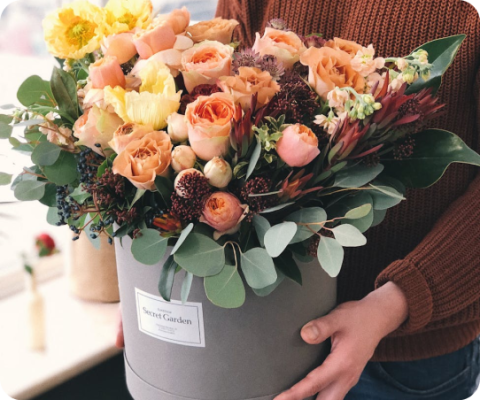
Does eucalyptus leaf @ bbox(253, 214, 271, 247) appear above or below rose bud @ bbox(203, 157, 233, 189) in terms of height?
below

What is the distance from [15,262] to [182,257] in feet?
3.46

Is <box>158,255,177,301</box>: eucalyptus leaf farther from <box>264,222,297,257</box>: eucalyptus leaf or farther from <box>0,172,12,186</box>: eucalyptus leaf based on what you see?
<box>0,172,12,186</box>: eucalyptus leaf

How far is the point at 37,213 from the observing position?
1.44 m

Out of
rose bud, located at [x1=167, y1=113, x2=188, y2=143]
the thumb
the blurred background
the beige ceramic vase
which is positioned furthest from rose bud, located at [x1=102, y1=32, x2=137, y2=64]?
the beige ceramic vase

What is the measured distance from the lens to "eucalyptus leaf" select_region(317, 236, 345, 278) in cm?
47

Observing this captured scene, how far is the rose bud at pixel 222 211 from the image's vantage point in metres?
0.47

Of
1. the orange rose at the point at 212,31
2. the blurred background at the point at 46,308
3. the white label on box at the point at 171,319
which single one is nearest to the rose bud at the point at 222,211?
the white label on box at the point at 171,319

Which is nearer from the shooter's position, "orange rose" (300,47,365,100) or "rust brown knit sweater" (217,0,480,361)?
"orange rose" (300,47,365,100)

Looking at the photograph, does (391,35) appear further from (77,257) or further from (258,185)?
(77,257)

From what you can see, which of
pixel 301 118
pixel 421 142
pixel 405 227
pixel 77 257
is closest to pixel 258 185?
pixel 301 118

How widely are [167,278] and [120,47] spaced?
0.25 metres

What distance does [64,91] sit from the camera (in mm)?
557

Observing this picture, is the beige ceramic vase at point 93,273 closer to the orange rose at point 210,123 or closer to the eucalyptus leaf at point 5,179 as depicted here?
the eucalyptus leaf at point 5,179

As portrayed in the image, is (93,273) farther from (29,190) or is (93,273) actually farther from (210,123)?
(210,123)
